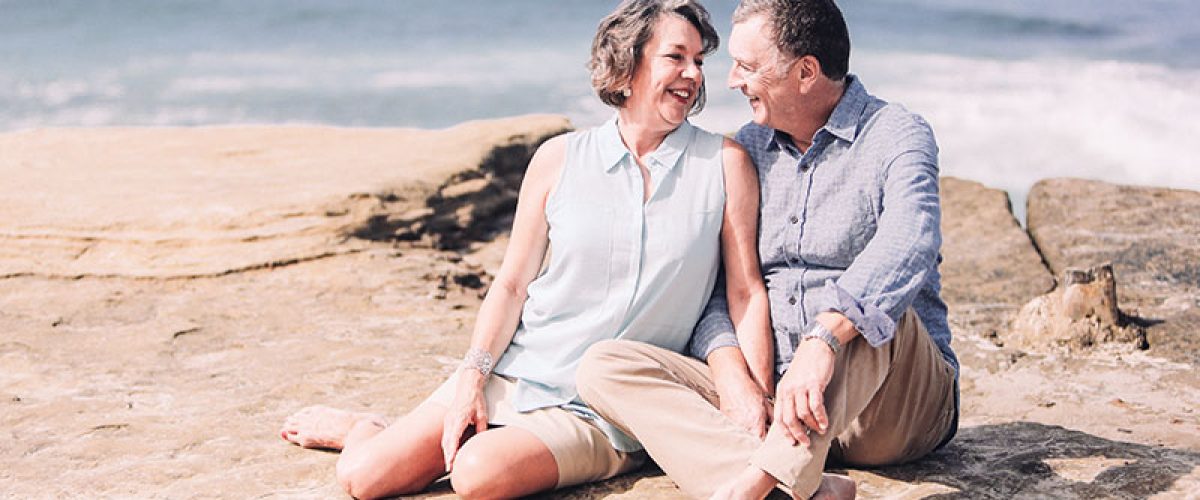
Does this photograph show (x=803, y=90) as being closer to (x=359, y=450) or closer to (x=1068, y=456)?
(x=1068, y=456)

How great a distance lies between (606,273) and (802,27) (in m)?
0.77

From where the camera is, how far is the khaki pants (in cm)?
264

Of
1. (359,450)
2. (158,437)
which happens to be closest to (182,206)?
(158,437)

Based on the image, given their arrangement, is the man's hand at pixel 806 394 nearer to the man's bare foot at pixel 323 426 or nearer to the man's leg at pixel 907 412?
the man's leg at pixel 907 412

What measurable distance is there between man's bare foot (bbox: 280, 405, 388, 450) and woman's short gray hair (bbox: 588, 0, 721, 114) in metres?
1.23

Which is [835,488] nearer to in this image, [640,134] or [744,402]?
[744,402]

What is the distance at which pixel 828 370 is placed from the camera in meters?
2.60

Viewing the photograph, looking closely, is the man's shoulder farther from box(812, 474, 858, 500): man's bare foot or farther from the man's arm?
box(812, 474, 858, 500): man's bare foot

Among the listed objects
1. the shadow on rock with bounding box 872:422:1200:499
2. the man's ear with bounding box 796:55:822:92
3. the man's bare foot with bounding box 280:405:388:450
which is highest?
the man's ear with bounding box 796:55:822:92

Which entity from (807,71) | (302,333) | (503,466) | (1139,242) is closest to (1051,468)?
(807,71)

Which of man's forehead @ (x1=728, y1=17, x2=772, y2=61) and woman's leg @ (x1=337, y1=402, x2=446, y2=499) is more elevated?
man's forehead @ (x1=728, y1=17, x2=772, y2=61)

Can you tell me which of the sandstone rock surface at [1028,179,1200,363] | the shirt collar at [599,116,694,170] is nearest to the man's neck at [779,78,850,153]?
the shirt collar at [599,116,694,170]

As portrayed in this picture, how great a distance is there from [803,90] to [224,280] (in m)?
3.55

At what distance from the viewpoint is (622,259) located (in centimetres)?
310
